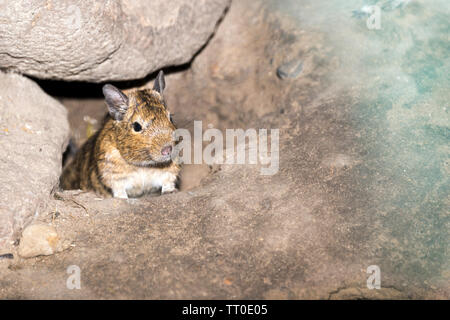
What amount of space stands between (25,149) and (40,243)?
1269mm

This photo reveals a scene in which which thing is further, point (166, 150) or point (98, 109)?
point (98, 109)

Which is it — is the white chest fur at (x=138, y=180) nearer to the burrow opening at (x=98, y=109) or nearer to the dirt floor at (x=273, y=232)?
the dirt floor at (x=273, y=232)

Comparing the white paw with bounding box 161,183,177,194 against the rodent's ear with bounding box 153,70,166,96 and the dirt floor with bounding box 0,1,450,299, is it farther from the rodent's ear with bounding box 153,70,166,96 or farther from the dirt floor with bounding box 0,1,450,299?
the rodent's ear with bounding box 153,70,166,96

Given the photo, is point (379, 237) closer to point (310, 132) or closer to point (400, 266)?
point (400, 266)

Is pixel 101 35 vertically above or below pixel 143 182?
above

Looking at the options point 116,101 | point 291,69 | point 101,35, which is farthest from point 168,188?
point 291,69

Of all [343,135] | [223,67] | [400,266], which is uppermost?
[223,67]

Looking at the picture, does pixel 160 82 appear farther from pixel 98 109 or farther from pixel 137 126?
pixel 98 109

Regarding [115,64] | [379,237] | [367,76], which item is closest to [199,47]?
[115,64]

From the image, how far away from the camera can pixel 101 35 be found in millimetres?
4609

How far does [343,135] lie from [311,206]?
1.08 meters

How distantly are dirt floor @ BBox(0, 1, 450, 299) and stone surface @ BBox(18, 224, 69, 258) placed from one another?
0.07 m
